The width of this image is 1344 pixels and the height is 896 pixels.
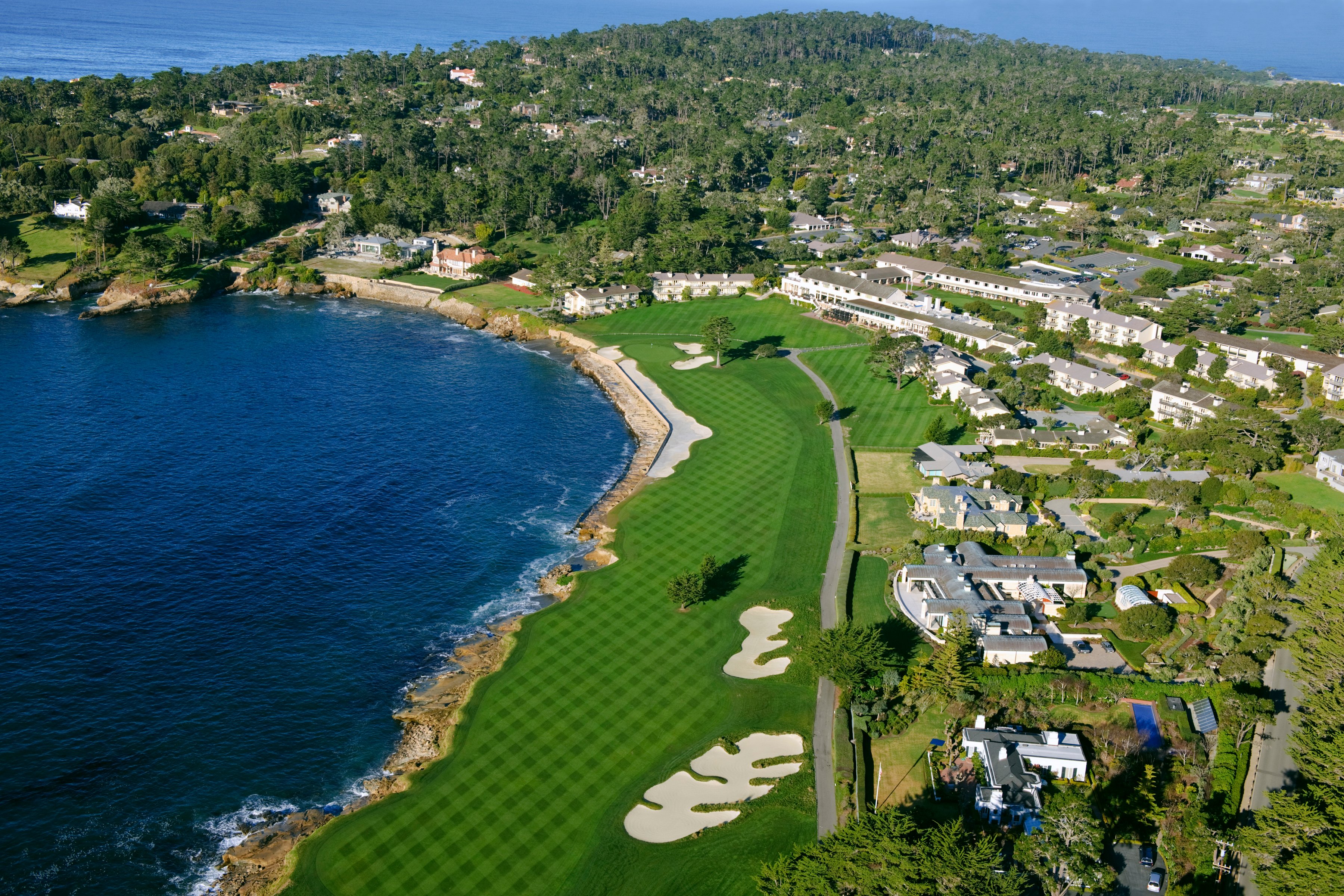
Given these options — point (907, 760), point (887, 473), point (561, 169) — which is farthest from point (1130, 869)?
point (561, 169)

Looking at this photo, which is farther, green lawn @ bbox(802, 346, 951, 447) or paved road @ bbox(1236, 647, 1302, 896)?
green lawn @ bbox(802, 346, 951, 447)

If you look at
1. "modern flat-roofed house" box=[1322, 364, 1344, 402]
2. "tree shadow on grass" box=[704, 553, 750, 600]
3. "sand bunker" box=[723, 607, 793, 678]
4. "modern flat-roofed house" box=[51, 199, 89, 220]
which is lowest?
"sand bunker" box=[723, 607, 793, 678]

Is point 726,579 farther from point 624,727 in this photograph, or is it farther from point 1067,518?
point 1067,518

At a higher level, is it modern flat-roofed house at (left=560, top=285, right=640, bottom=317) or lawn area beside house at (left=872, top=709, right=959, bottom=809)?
modern flat-roofed house at (left=560, top=285, right=640, bottom=317)

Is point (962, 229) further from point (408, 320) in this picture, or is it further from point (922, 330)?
point (408, 320)

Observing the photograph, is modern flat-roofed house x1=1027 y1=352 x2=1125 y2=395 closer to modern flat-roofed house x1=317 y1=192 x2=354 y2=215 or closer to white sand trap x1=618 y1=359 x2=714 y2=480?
white sand trap x1=618 y1=359 x2=714 y2=480

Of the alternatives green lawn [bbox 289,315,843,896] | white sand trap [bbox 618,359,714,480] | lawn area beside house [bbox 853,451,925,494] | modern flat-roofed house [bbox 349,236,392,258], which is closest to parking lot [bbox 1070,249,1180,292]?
lawn area beside house [bbox 853,451,925,494]
